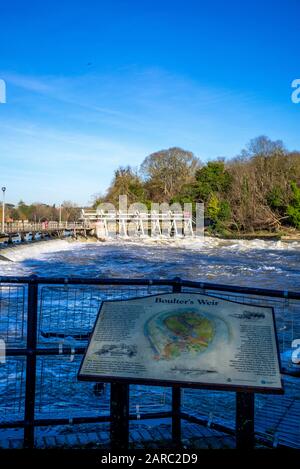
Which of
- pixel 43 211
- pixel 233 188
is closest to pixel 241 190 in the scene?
pixel 233 188

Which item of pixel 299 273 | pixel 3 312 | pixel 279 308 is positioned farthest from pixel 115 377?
pixel 299 273

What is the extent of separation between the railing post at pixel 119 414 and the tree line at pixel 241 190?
5234cm

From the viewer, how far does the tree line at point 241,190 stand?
57.4m

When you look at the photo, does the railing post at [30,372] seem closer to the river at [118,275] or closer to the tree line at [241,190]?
the river at [118,275]

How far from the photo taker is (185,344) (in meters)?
3.83

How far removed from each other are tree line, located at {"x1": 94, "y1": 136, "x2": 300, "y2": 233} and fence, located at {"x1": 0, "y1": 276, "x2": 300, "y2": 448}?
163 ft

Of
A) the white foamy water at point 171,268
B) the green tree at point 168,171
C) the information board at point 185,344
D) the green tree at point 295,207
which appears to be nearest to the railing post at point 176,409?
the information board at point 185,344

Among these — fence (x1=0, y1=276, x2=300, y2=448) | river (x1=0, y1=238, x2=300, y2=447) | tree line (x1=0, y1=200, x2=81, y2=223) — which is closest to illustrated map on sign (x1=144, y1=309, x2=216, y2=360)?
fence (x1=0, y1=276, x2=300, y2=448)

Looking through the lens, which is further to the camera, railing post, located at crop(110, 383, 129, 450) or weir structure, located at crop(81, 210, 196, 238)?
weir structure, located at crop(81, 210, 196, 238)

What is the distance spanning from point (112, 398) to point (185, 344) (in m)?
0.69

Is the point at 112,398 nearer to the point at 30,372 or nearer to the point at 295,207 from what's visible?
the point at 30,372

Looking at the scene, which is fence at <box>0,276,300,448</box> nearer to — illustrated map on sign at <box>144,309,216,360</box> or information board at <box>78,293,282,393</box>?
information board at <box>78,293,282,393</box>

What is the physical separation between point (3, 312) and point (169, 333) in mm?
8499

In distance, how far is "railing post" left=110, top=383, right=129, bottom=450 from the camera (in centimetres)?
382
